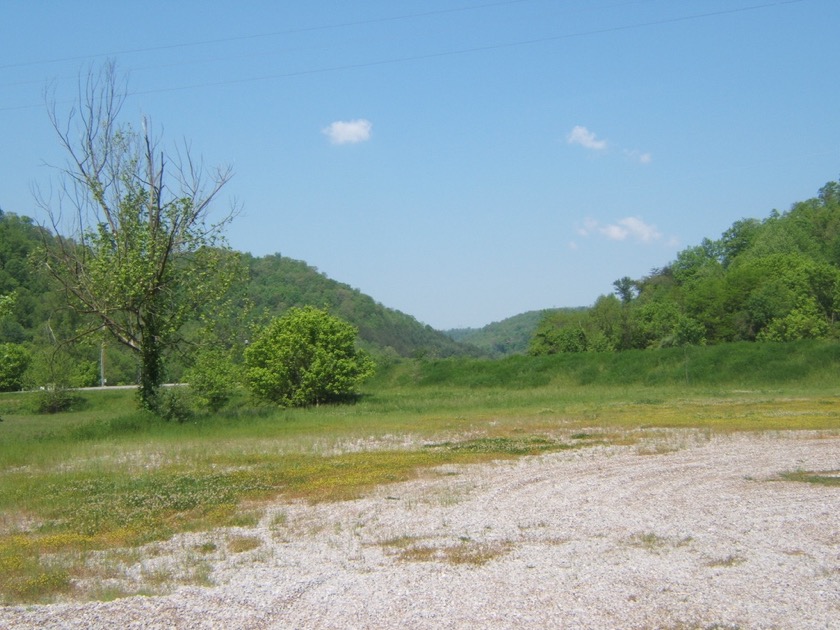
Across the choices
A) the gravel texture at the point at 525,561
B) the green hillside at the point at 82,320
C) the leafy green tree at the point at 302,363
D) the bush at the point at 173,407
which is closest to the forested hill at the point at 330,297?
the green hillside at the point at 82,320

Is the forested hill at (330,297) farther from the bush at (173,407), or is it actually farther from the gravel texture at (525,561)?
the gravel texture at (525,561)

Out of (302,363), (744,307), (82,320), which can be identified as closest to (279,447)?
(302,363)

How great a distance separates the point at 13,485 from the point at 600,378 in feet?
152

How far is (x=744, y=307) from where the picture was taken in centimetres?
8444

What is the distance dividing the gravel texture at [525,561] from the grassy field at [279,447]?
0.94 m

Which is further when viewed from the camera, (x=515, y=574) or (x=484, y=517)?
(x=484, y=517)

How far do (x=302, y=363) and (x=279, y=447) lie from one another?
66.3 ft

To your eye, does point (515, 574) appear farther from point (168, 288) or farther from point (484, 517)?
point (168, 288)

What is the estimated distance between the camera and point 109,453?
22.8 metres

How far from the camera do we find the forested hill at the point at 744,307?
7950 cm

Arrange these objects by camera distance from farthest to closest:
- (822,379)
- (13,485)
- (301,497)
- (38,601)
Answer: (822,379) → (13,485) → (301,497) → (38,601)

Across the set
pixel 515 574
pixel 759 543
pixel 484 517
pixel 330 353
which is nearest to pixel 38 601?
pixel 515 574

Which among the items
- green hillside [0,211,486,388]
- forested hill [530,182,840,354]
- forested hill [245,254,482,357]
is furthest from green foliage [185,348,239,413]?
forested hill [245,254,482,357]

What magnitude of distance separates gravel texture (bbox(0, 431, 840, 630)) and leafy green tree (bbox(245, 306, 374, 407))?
26.8m
